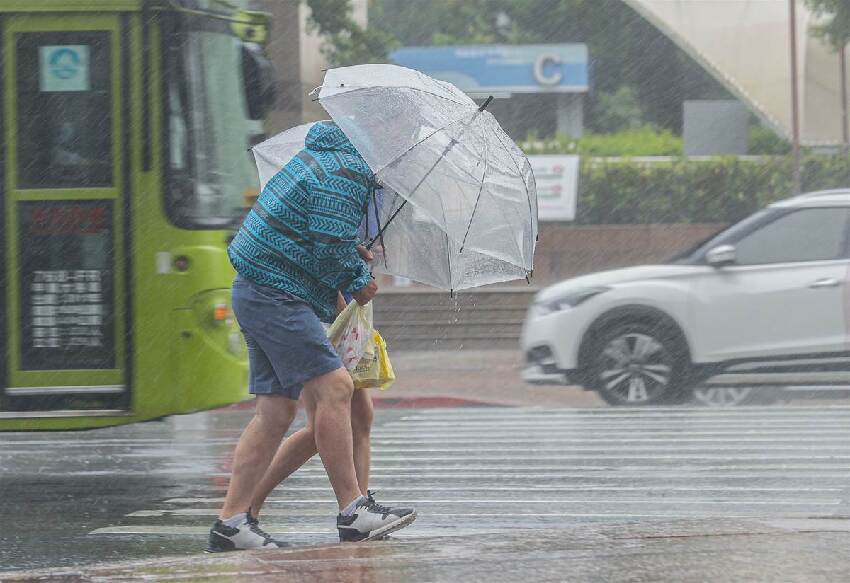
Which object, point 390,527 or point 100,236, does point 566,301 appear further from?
point 390,527

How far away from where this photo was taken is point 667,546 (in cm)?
Answer: 573

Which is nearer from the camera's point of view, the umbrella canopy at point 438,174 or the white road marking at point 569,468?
the umbrella canopy at point 438,174

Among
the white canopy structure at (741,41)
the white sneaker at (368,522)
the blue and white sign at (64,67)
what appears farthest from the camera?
the white canopy structure at (741,41)

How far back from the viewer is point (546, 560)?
5.47 meters

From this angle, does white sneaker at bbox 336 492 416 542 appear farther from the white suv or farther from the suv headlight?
the suv headlight

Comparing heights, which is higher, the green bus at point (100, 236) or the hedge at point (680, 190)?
the hedge at point (680, 190)

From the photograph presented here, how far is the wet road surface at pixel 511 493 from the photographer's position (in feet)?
18.5

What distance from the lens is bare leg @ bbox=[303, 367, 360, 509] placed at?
618 cm

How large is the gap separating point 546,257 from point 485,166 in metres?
33.2

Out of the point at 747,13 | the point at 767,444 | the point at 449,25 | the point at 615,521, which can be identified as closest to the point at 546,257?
the point at 747,13

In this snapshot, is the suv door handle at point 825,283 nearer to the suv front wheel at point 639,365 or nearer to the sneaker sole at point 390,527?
the suv front wheel at point 639,365

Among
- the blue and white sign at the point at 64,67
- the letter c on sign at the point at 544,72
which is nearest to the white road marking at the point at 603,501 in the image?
the blue and white sign at the point at 64,67

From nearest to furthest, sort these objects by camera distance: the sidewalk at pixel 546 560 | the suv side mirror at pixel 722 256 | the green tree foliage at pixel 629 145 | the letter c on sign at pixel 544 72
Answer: the sidewalk at pixel 546 560, the suv side mirror at pixel 722 256, the green tree foliage at pixel 629 145, the letter c on sign at pixel 544 72

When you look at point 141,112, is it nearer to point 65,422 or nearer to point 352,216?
point 65,422
